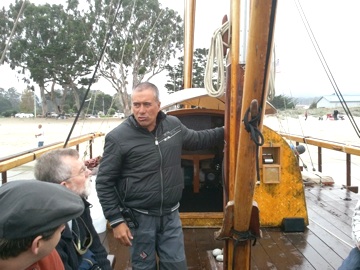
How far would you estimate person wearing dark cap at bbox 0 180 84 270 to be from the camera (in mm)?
966

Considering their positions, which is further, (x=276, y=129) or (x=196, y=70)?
(x=196, y=70)

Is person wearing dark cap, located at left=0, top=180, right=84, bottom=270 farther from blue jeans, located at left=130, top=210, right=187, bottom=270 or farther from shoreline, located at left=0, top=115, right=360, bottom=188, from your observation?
shoreline, located at left=0, top=115, right=360, bottom=188

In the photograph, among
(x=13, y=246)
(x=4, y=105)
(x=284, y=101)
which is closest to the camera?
(x=13, y=246)

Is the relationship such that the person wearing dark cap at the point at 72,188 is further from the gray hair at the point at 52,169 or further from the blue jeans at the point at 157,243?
the blue jeans at the point at 157,243

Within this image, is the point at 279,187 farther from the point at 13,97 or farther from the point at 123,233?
the point at 13,97

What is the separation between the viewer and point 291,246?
3.50 m

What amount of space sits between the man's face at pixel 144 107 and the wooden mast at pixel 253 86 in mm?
671

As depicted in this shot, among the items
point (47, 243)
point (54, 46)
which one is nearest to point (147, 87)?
point (47, 243)

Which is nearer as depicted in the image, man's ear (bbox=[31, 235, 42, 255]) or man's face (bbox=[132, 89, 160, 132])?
man's ear (bbox=[31, 235, 42, 255])

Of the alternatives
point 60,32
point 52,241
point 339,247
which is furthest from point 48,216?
point 60,32

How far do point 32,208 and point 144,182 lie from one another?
4.14 feet

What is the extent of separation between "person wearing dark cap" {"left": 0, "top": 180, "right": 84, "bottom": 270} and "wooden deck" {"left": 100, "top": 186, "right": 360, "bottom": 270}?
2.27 metres

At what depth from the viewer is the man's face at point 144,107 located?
2.24 metres

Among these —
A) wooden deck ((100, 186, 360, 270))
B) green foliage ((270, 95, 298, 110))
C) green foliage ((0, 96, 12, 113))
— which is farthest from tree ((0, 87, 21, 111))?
wooden deck ((100, 186, 360, 270))
